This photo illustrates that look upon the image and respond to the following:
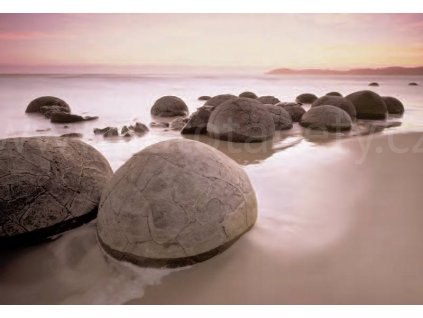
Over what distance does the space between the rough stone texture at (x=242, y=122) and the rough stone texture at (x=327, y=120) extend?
→ 175cm

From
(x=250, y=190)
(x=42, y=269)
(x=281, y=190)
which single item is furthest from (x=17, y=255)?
(x=281, y=190)

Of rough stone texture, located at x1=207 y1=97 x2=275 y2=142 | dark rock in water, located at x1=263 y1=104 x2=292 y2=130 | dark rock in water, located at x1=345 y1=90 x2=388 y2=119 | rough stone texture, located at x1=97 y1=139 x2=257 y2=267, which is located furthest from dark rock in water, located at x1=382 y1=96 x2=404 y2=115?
rough stone texture, located at x1=97 y1=139 x2=257 y2=267

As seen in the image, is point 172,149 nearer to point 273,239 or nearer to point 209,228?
point 209,228

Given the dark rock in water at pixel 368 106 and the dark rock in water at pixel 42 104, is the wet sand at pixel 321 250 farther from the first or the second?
the dark rock in water at pixel 42 104

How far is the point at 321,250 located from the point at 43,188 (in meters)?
2.43

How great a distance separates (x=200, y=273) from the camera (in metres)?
2.47

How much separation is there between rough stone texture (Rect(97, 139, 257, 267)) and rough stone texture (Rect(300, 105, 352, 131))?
6148 mm

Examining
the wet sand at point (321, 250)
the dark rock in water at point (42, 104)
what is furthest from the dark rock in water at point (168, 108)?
the wet sand at point (321, 250)

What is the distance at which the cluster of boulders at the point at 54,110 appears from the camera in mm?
10250

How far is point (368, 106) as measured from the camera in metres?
10.8

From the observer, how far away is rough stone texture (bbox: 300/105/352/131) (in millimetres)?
8379

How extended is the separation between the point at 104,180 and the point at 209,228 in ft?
4.64

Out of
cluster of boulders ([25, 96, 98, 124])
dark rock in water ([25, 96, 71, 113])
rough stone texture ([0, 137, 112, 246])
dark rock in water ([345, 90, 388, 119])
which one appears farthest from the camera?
dark rock in water ([25, 96, 71, 113])

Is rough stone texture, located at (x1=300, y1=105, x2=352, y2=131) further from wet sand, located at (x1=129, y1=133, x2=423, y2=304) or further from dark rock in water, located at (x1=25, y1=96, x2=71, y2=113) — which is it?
dark rock in water, located at (x1=25, y1=96, x2=71, y2=113)
